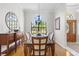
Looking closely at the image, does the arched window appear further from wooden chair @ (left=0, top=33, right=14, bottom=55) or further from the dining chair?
wooden chair @ (left=0, top=33, right=14, bottom=55)

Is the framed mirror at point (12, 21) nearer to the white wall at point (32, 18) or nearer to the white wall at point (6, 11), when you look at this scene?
the white wall at point (6, 11)

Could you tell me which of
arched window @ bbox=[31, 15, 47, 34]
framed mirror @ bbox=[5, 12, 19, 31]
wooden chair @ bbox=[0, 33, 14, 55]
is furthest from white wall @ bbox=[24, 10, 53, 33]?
wooden chair @ bbox=[0, 33, 14, 55]

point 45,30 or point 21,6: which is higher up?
point 21,6

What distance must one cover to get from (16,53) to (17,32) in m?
0.37

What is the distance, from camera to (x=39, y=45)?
231 centimetres

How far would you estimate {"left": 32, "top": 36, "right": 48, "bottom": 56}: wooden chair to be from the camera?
228cm

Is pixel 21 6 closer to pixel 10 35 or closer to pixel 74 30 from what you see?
pixel 10 35

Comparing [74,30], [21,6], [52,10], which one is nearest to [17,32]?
[21,6]

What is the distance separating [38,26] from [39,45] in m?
0.35

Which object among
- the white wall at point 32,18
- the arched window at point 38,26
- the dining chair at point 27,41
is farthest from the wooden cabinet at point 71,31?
the dining chair at point 27,41

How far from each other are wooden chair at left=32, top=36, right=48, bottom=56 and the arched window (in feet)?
0.42

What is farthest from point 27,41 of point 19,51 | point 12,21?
point 12,21

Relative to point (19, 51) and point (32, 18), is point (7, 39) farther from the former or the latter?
point (32, 18)

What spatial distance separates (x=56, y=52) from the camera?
225cm
